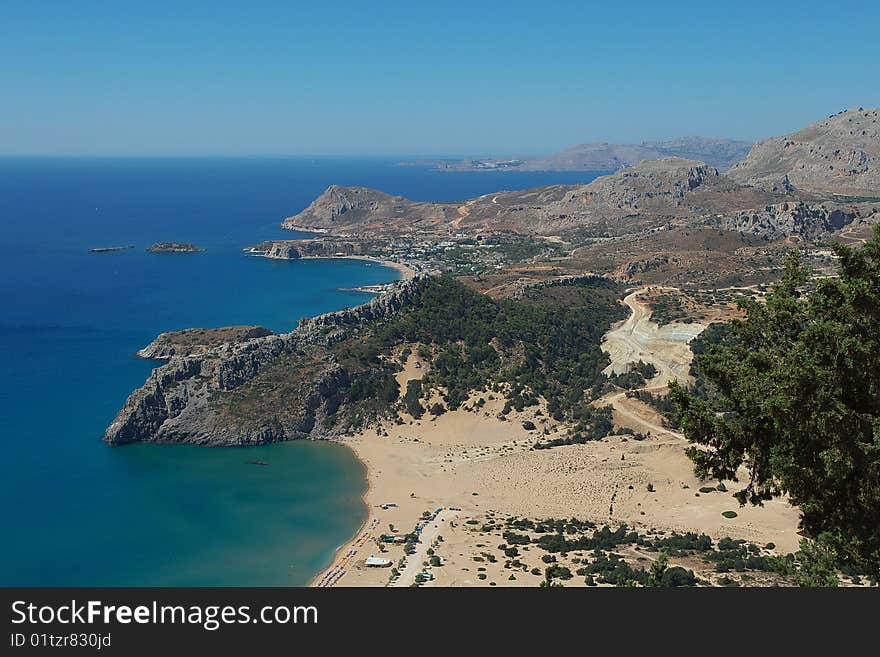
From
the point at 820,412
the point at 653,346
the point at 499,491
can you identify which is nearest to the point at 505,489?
the point at 499,491

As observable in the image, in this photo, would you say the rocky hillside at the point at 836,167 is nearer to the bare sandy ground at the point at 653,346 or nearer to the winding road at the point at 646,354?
the bare sandy ground at the point at 653,346

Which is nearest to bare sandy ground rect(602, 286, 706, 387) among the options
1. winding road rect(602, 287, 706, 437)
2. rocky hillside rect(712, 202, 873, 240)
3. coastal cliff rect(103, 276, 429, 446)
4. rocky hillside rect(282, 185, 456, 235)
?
winding road rect(602, 287, 706, 437)

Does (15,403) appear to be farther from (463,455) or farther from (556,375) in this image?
(556,375)

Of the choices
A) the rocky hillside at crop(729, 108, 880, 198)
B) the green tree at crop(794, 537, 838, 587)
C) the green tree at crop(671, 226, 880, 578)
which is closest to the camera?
the green tree at crop(671, 226, 880, 578)

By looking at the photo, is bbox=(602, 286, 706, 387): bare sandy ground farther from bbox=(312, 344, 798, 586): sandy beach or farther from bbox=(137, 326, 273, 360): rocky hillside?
bbox=(137, 326, 273, 360): rocky hillside

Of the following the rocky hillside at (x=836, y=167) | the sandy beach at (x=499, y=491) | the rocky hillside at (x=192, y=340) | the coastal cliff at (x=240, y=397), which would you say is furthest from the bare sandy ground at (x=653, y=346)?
the rocky hillside at (x=836, y=167)

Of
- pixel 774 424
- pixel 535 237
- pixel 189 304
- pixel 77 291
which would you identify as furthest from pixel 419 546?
pixel 535 237
